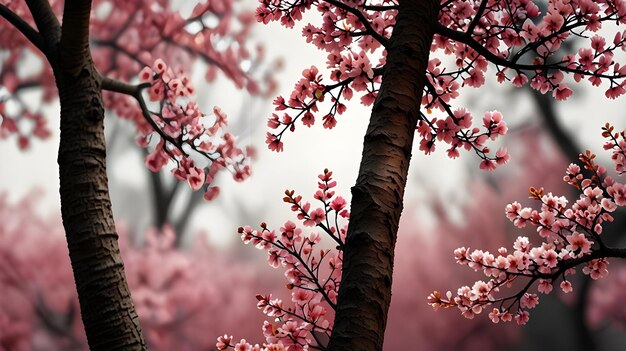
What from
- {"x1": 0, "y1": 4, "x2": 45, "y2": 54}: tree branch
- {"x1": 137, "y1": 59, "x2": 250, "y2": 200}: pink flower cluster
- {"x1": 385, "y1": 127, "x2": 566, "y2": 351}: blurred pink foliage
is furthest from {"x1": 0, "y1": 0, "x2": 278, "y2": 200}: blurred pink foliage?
{"x1": 0, "y1": 4, "x2": 45, "y2": 54}: tree branch

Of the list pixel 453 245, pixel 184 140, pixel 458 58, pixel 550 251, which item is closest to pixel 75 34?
pixel 184 140

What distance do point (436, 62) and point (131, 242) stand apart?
6.05ft

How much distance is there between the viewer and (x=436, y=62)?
1.32 m

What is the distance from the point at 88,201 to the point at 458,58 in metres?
0.88

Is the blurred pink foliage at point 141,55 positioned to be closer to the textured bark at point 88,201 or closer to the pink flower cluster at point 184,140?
the pink flower cluster at point 184,140

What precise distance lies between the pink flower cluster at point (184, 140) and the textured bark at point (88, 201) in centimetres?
28

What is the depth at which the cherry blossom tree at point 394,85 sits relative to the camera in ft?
2.47

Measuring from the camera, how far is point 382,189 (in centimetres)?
81

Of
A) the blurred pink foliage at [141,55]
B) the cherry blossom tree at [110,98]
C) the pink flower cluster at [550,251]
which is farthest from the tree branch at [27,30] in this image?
the blurred pink foliage at [141,55]

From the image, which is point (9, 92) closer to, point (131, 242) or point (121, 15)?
point (121, 15)

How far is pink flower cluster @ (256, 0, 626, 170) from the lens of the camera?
1.13 m

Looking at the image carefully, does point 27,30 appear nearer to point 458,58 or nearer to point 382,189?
point 382,189

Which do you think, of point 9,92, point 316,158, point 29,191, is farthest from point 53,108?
point 316,158

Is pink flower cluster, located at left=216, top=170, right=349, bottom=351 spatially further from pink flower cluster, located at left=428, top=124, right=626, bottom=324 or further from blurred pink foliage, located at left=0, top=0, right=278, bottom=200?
blurred pink foliage, located at left=0, top=0, right=278, bottom=200
